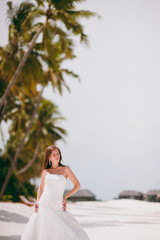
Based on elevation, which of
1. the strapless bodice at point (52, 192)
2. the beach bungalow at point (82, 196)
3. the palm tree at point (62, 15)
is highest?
the palm tree at point (62, 15)

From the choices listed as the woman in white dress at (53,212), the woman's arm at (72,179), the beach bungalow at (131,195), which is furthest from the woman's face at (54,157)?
the beach bungalow at (131,195)

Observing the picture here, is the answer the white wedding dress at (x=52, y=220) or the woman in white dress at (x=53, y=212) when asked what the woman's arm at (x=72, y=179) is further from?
the white wedding dress at (x=52, y=220)

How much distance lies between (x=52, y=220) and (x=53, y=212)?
114mm

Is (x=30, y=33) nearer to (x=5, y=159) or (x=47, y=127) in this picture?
(x=47, y=127)

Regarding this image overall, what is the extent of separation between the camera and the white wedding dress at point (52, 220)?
345cm

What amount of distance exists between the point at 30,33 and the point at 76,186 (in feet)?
47.5

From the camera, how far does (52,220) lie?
3512 mm

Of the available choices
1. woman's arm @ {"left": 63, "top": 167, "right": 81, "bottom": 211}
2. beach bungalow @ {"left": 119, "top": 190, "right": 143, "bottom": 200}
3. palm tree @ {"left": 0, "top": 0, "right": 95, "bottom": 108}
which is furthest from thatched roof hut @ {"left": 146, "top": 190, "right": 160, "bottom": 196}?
woman's arm @ {"left": 63, "top": 167, "right": 81, "bottom": 211}

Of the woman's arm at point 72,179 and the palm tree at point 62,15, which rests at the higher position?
the palm tree at point 62,15

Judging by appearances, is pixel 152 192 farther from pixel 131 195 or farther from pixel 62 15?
pixel 62 15

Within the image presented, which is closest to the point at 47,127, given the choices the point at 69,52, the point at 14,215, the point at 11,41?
the point at 69,52

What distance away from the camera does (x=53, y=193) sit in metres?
3.62

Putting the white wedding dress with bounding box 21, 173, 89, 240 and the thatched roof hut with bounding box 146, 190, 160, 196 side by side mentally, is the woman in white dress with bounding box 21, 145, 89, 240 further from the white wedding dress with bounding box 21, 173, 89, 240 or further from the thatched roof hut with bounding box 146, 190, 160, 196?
the thatched roof hut with bounding box 146, 190, 160, 196

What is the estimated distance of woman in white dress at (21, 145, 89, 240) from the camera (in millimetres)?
3461
